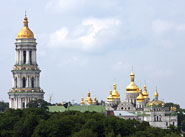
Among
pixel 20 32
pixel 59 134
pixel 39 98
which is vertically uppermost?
pixel 20 32

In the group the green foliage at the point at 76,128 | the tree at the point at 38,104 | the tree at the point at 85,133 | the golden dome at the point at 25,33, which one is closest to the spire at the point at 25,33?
the golden dome at the point at 25,33

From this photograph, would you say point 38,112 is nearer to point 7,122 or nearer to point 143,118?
point 7,122

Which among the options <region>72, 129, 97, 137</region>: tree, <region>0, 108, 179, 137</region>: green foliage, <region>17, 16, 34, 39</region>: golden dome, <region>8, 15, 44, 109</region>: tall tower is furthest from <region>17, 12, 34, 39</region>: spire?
<region>72, 129, 97, 137</region>: tree

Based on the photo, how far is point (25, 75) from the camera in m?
195

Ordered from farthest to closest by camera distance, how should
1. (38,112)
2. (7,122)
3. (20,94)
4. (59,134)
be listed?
(20,94), (38,112), (7,122), (59,134)

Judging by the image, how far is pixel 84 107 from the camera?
654 feet

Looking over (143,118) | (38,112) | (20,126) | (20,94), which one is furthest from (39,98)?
(20,126)

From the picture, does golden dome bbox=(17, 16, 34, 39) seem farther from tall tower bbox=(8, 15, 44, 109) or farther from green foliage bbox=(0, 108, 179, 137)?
green foliage bbox=(0, 108, 179, 137)

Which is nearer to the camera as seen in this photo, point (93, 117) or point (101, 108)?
point (93, 117)

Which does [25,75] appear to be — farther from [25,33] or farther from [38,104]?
[25,33]

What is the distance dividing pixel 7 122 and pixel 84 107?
192 ft

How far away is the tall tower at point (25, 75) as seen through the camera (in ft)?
640

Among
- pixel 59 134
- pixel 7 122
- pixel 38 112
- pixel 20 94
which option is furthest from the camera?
pixel 20 94

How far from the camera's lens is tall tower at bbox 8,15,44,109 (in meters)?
195
